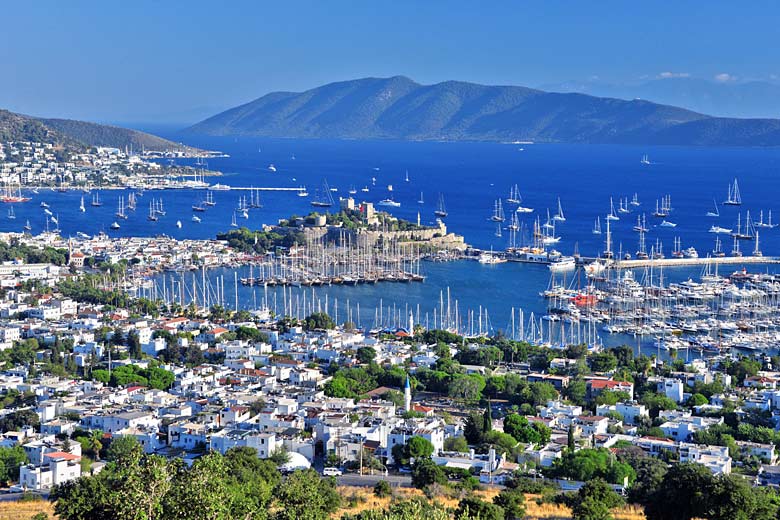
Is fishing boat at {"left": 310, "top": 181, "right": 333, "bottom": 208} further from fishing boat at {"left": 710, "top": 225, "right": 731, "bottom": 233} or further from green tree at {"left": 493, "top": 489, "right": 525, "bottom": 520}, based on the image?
green tree at {"left": 493, "top": 489, "right": 525, "bottom": 520}

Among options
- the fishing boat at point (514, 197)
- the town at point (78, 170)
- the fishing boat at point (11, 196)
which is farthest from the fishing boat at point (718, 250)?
the fishing boat at point (11, 196)

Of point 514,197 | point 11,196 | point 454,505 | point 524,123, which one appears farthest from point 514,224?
point 524,123

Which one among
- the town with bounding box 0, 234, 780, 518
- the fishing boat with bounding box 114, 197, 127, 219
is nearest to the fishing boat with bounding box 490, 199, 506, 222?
the fishing boat with bounding box 114, 197, 127, 219

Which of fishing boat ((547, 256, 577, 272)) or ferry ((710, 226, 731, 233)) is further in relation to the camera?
ferry ((710, 226, 731, 233))

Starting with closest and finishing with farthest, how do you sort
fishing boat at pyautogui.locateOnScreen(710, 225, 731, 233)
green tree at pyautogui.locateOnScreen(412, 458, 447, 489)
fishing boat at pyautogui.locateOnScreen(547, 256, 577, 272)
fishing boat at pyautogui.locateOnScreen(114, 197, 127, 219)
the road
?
green tree at pyautogui.locateOnScreen(412, 458, 447, 489) < the road < fishing boat at pyautogui.locateOnScreen(547, 256, 577, 272) < fishing boat at pyautogui.locateOnScreen(710, 225, 731, 233) < fishing boat at pyautogui.locateOnScreen(114, 197, 127, 219)

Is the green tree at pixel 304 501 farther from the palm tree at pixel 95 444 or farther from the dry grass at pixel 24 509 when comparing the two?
the palm tree at pixel 95 444
